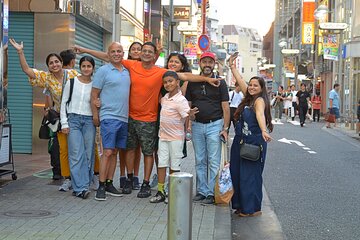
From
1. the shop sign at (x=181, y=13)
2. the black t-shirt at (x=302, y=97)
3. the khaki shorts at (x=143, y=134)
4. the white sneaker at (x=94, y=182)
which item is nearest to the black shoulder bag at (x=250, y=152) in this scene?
the khaki shorts at (x=143, y=134)

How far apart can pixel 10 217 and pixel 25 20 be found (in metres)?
6.95

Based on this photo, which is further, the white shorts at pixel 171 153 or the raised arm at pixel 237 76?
the raised arm at pixel 237 76

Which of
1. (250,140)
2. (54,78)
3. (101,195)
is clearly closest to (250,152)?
(250,140)

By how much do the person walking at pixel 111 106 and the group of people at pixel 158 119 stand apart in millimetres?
12

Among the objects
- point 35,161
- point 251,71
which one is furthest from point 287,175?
point 251,71

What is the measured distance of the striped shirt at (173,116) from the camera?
7.31 meters

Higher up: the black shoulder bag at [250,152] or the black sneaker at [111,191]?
the black shoulder bag at [250,152]

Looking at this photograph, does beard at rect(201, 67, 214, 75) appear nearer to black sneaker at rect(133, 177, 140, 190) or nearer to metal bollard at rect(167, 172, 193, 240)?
black sneaker at rect(133, 177, 140, 190)

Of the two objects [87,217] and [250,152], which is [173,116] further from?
[87,217]

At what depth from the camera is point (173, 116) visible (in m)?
7.36

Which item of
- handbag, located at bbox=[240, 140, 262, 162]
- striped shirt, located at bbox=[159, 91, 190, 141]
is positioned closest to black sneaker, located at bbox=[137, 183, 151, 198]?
striped shirt, located at bbox=[159, 91, 190, 141]

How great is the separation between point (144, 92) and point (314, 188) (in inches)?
153

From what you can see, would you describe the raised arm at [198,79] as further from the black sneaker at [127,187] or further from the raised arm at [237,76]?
the black sneaker at [127,187]

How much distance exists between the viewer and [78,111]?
7.66m
